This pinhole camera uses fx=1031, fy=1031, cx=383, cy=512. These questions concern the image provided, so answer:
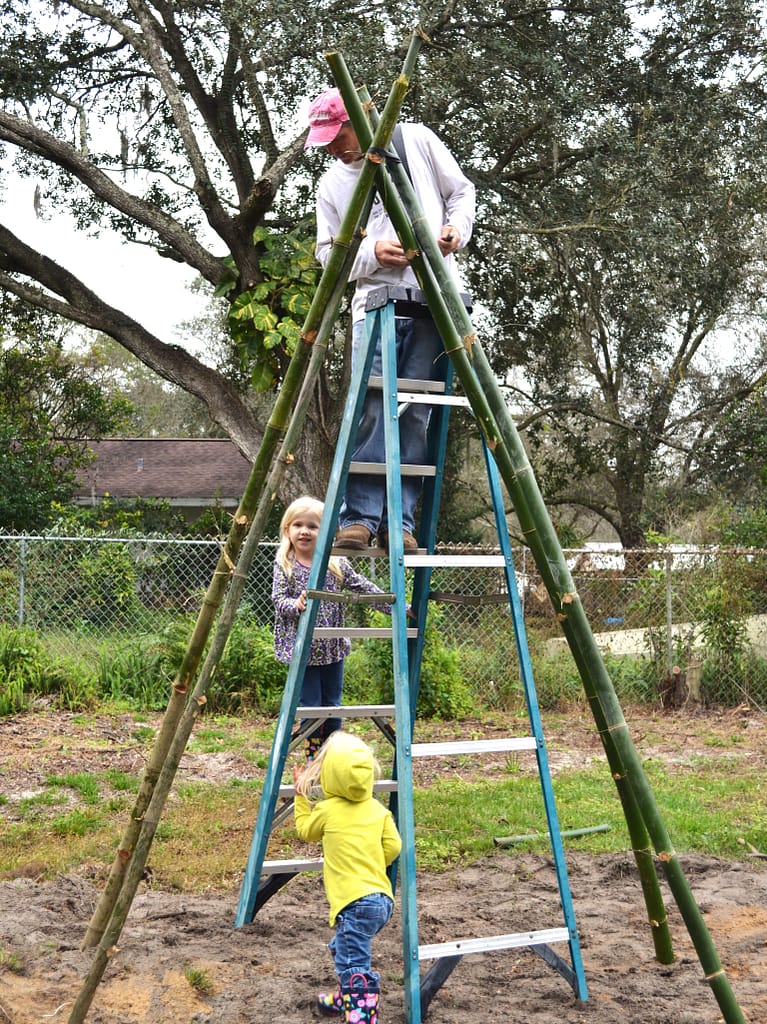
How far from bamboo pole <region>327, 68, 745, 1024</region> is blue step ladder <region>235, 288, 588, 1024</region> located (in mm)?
278

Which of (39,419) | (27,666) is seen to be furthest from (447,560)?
(39,419)

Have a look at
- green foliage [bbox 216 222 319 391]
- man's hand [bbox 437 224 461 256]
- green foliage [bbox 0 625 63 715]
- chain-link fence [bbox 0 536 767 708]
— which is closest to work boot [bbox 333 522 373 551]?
man's hand [bbox 437 224 461 256]

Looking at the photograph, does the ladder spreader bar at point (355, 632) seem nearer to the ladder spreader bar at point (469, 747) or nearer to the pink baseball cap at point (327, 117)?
the ladder spreader bar at point (469, 747)

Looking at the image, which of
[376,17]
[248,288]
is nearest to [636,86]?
[376,17]

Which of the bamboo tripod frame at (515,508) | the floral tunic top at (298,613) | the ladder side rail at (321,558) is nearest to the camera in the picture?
the bamboo tripod frame at (515,508)

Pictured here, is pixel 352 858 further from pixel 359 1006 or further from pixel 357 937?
pixel 359 1006

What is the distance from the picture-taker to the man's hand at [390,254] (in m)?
3.40

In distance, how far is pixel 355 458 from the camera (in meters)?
3.76

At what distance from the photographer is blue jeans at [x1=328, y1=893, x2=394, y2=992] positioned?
9.84 feet

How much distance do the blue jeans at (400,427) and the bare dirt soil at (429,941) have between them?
159 cm

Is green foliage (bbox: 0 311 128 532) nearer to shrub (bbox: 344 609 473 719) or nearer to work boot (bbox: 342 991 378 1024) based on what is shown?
shrub (bbox: 344 609 473 719)

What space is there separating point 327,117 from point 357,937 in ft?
8.59

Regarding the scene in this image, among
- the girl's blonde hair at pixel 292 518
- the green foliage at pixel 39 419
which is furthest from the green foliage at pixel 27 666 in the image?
the green foliage at pixel 39 419

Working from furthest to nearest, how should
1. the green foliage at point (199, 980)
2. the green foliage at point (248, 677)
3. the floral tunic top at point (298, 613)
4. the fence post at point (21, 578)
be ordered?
the fence post at point (21, 578), the green foliage at point (248, 677), the floral tunic top at point (298, 613), the green foliage at point (199, 980)
